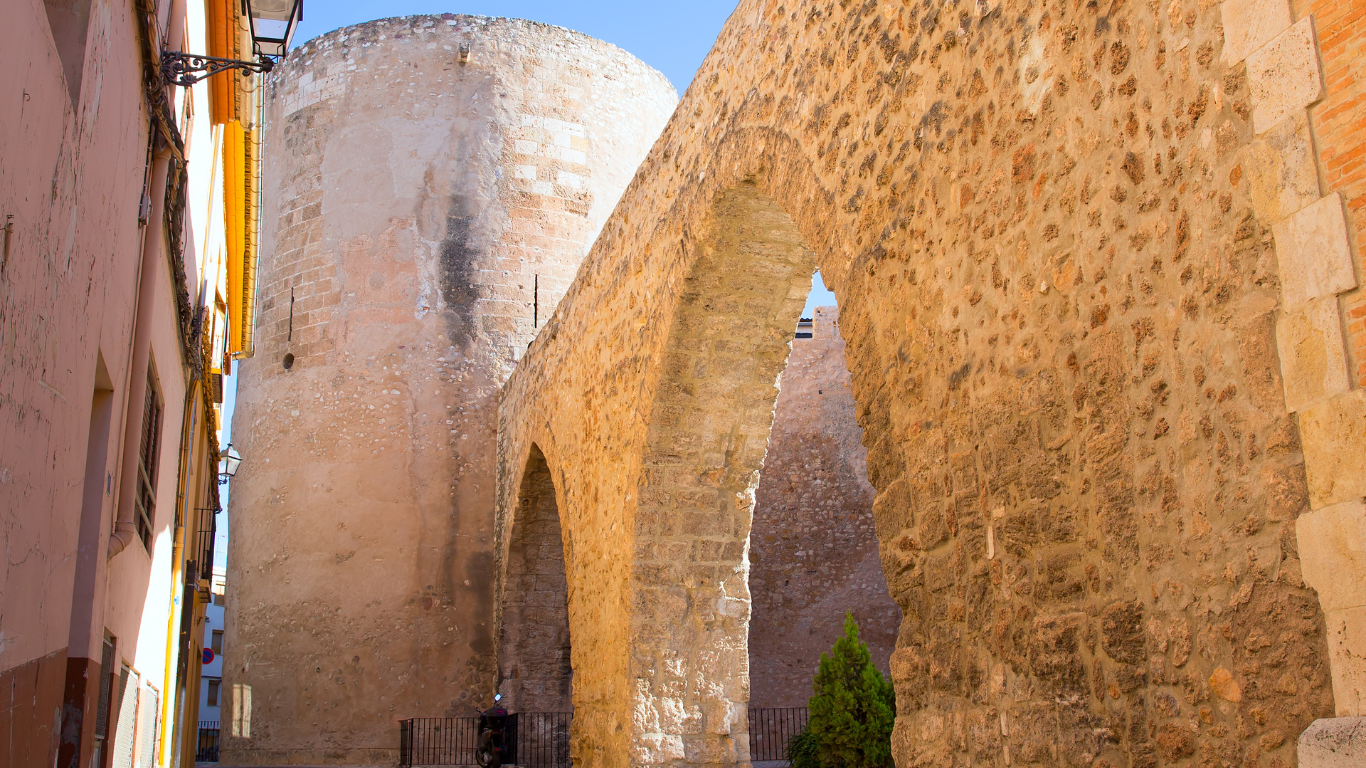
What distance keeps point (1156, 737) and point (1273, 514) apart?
629mm

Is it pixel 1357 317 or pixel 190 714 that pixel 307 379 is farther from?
pixel 1357 317

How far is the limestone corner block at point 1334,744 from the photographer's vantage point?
6.60ft

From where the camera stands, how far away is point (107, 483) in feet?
12.3

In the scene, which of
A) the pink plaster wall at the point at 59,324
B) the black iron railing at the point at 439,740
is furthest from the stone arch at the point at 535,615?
the pink plaster wall at the point at 59,324

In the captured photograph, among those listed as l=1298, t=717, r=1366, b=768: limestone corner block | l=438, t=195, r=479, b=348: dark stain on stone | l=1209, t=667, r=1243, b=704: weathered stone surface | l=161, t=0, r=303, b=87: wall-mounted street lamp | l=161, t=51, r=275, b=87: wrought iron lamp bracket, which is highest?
l=438, t=195, r=479, b=348: dark stain on stone

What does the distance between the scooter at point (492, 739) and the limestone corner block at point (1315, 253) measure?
27.5 feet

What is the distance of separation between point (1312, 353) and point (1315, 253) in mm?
199

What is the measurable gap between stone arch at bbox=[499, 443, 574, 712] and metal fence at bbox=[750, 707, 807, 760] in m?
3.81

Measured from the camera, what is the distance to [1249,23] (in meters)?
2.46

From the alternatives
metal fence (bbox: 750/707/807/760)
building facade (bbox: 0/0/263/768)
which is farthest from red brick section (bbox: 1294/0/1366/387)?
metal fence (bbox: 750/707/807/760)

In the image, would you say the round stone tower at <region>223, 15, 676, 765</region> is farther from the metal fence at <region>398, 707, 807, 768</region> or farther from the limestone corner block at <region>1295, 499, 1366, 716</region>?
the limestone corner block at <region>1295, 499, 1366, 716</region>

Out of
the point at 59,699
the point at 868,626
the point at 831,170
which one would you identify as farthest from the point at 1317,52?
the point at 868,626

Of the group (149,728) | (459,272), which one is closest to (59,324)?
(149,728)

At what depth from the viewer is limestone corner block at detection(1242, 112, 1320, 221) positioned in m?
2.30
